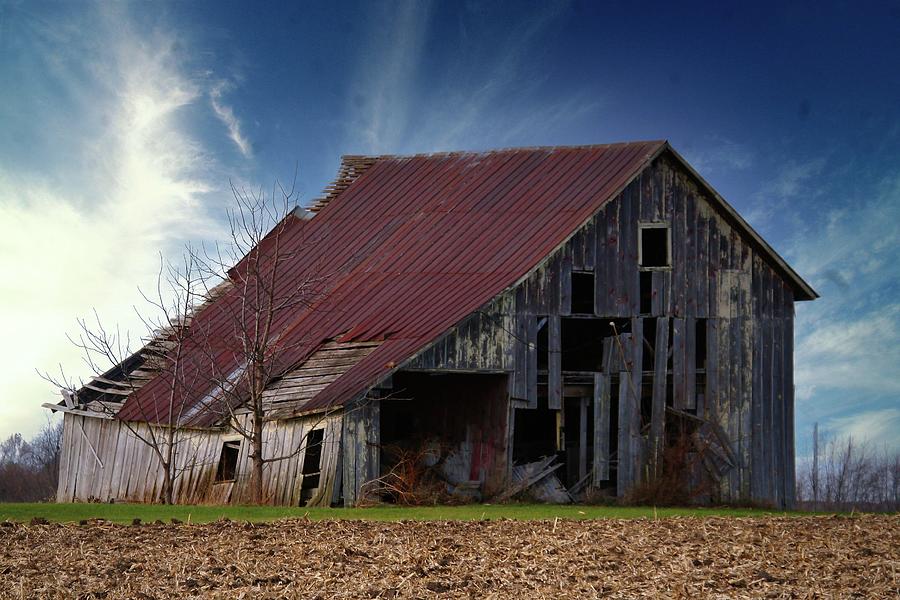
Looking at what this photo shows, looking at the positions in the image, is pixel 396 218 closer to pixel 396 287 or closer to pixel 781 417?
pixel 396 287

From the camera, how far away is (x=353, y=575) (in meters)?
13.6

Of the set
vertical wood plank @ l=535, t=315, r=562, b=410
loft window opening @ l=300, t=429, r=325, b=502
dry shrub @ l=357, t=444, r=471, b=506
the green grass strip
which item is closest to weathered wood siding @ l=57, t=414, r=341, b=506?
loft window opening @ l=300, t=429, r=325, b=502

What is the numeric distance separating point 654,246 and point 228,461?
1119cm

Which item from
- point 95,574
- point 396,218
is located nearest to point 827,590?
point 95,574

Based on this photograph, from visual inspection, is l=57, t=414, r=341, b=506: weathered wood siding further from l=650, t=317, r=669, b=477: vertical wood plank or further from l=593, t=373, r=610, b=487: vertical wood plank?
l=650, t=317, r=669, b=477: vertical wood plank

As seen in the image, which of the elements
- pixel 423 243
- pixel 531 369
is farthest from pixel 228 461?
pixel 531 369

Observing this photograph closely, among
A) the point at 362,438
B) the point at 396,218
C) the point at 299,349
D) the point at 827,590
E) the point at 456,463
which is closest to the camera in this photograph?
the point at 827,590

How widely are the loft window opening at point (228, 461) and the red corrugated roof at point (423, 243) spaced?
31.4 inches

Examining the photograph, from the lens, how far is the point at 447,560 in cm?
1461

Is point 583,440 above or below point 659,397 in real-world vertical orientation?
below

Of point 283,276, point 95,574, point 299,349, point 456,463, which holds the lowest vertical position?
point 95,574

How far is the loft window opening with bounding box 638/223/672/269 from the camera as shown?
95.9 feet

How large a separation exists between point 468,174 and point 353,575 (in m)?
21.3

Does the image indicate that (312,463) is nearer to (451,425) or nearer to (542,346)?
(451,425)
